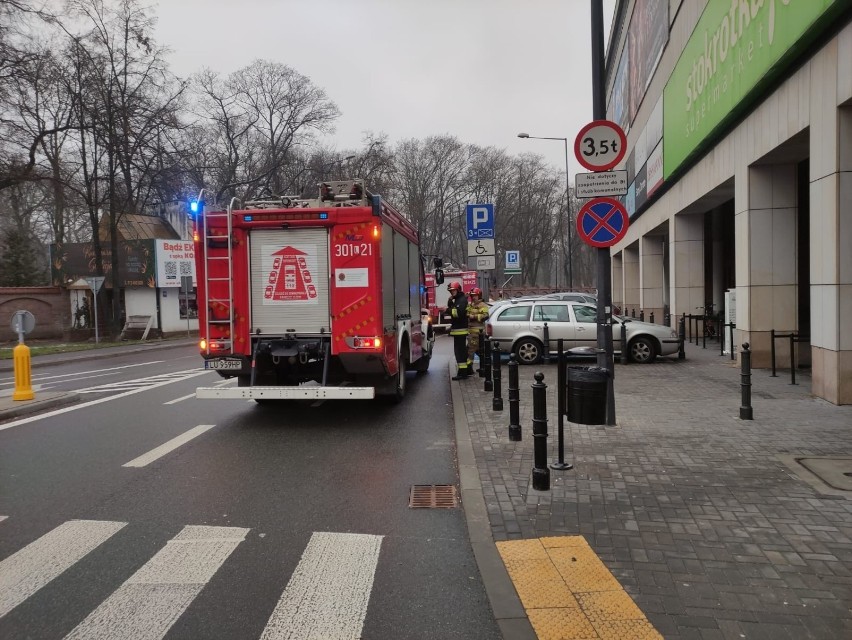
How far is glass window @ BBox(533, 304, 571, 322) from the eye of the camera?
15.5m

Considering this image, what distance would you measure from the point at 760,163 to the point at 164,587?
12.5 meters

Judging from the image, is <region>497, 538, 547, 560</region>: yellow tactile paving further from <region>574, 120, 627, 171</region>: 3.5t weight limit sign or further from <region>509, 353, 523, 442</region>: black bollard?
<region>574, 120, 627, 171</region>: 3.5t weight limit sign

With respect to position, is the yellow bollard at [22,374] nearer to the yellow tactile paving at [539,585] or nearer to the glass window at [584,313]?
the yellow tactile paving at [539,585]

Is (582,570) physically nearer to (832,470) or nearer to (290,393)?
(832,470)

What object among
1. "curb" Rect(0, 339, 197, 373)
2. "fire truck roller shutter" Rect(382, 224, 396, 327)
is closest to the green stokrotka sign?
"fire truck roller shutter" Rect(382, 224, 396, 327)

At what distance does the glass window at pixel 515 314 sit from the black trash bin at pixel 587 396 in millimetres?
9771

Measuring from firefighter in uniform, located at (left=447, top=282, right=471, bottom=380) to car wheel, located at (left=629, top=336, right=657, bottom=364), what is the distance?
14.6ft

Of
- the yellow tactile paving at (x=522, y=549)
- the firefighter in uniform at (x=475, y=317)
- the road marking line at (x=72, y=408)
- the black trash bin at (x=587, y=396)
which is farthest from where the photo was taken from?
the firefighter in uniform at (x=475, y=317)

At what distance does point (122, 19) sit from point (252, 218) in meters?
24.8

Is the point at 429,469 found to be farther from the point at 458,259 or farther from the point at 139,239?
the point at 458,259

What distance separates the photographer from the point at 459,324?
12.6 metres

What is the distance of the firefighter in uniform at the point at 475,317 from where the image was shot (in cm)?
1287

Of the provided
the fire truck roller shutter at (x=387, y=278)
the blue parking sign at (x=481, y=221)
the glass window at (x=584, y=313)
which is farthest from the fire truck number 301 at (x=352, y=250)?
the blue parking sign at (x=481, y=221)

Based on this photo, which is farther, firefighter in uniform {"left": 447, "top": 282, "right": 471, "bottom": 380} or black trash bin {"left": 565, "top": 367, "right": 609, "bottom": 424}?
firefighter in uniform {"left": 447, "top": 282, "right": 471, "bottom": 380}
